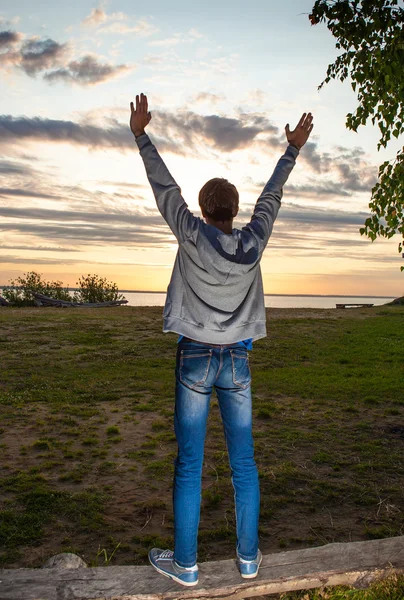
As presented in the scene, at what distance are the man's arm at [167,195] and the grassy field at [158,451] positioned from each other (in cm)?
302

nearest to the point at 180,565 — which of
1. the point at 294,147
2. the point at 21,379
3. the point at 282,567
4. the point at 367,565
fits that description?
the point at 282,567

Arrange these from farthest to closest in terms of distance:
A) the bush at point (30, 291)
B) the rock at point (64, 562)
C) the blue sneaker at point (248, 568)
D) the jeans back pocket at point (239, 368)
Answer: the bush at point (30, 291) < the rock at point (64, 562) < the blue sneaker at point (248, 568) < the jeans back pocket at point (239, 368)

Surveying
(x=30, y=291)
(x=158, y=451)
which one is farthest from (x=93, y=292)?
(x=158, y=451)

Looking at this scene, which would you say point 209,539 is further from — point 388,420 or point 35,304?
point 35,304

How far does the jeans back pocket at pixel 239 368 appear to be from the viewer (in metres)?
3.98

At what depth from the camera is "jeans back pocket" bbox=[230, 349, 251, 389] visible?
13.1 ft

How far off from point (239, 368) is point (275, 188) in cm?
143

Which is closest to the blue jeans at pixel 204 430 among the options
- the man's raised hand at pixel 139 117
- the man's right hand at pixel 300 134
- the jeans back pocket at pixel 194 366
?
the jeans back pocket at pixel 194 366

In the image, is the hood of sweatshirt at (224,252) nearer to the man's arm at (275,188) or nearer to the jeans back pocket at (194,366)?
the man's arm at (275,188)

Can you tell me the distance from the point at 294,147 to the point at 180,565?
11.0 ft

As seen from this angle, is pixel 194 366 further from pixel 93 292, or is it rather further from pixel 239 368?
pixel 93 292

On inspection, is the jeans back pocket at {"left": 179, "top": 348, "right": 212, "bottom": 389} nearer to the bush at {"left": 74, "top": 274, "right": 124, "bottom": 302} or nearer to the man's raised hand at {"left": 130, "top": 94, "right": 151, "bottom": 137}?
the man's raised hand at {"left": 130, "top": 94, "right": 151, "bottom": 137}

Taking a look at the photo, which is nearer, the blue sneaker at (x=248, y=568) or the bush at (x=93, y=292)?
the blue sneaker at (x=248, y=568)

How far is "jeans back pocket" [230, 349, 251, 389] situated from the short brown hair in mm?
977
